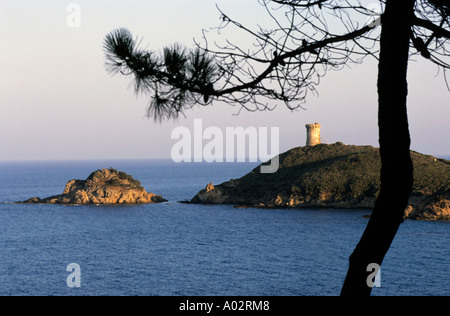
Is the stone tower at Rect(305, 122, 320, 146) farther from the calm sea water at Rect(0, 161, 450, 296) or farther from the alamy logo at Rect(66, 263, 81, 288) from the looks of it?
the alamy logo at Rect(66, 263, 81, 288)

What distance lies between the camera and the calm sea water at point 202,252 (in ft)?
182

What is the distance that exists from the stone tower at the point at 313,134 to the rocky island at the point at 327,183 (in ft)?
5.66

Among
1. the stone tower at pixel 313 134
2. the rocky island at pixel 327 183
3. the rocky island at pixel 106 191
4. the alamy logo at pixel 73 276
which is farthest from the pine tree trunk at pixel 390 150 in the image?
the stone tower at pixel 313 134

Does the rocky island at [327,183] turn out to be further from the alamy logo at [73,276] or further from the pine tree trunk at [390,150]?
the pine tree trunk at [390,150]

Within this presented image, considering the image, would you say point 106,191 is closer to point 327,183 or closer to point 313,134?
point 327,183

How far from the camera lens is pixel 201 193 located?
13225 cm

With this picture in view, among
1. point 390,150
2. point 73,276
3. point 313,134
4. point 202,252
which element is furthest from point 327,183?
point 390,150

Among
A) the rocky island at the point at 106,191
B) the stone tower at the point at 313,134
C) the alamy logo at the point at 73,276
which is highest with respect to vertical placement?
the stone tower at the point at 313,134

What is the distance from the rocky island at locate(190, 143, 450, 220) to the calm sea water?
674 cm

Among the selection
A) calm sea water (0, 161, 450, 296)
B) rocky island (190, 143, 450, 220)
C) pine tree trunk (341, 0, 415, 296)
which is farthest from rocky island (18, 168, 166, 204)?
pine tree trunk (341, 0, 415, 296)

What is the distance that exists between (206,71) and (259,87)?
74 centimetres
